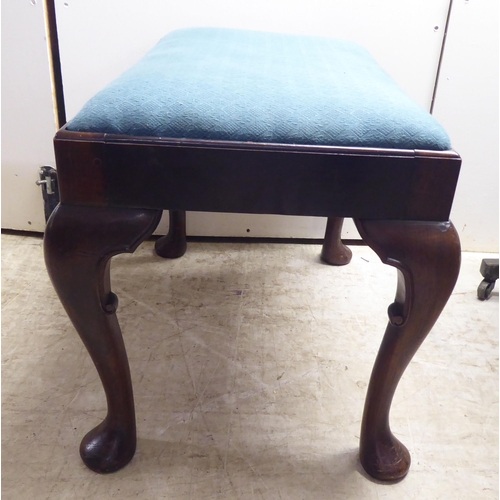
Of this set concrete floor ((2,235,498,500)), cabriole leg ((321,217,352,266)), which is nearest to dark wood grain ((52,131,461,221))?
concrete floor ((2,235,498,500))

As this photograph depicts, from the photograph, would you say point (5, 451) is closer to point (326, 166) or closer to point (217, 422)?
point (217, 422)

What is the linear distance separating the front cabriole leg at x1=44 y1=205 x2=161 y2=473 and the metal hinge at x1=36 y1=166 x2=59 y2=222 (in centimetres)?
74

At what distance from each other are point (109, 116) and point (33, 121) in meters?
0.81

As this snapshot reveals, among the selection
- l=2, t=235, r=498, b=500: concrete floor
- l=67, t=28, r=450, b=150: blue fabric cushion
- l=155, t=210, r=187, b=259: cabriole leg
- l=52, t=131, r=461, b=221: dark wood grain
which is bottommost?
l=2, t=235, r=498, b=500: concrete floor

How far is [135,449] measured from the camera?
29.1 inches

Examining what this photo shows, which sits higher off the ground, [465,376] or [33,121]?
[33,121]

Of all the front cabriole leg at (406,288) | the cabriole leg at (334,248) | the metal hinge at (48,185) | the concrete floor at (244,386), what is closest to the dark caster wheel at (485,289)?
the concrete floor at (244,386)

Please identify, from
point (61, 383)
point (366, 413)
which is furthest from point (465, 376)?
point (61, 383)

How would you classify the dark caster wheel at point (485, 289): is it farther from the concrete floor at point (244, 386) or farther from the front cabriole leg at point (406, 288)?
the front cabriole leg at point (406, 288)

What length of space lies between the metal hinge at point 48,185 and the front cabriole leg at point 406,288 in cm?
96

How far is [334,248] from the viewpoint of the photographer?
1266 mm

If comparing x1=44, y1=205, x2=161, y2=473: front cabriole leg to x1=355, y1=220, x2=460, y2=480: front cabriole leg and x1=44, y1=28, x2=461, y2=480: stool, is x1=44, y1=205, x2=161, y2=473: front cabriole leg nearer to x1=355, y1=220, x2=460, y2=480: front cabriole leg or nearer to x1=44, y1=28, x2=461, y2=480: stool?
x1=44, y1=28, x2=461, y2=480: stool

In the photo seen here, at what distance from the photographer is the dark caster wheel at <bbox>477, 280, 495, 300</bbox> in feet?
3.79

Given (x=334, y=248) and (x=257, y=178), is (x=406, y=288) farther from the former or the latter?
(x=334, y=248)
